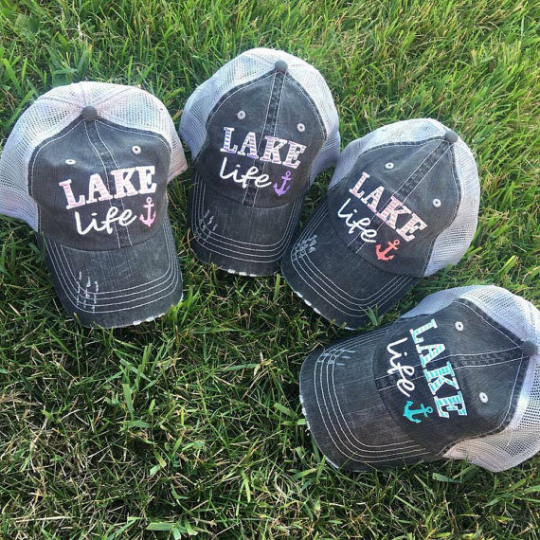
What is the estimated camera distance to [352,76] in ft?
8.27

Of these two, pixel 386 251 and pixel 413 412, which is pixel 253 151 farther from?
pixel 413 412

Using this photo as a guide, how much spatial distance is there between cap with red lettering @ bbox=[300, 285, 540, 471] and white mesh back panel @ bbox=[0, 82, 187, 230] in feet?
3.01

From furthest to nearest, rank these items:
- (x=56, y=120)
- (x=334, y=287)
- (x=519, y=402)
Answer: (x=334, y=287)
(x=56, y=120)
(x=519, y=402)

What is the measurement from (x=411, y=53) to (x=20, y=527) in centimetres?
240

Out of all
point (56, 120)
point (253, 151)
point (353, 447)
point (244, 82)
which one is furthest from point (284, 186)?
point (353, 447)

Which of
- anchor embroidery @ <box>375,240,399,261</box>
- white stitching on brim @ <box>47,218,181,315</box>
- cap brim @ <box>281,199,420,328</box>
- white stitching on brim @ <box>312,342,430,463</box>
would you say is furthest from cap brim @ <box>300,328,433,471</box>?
white stitching on brim @ <box>47,218,181,315</box>

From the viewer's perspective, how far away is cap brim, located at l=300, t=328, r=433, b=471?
1791 millimetres

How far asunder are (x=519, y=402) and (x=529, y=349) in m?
0.15

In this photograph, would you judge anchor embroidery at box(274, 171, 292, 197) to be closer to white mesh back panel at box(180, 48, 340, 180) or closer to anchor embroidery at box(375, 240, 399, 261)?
white mesh back panel at box(180, 48, 340, 180)

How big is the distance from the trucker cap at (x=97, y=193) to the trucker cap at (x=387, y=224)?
0.51m

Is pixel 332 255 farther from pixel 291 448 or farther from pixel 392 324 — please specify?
pixel 291 448

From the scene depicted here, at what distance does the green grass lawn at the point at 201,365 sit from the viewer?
1751 mm

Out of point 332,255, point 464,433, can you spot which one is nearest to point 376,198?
point 332,255

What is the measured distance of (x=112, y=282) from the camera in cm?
180
